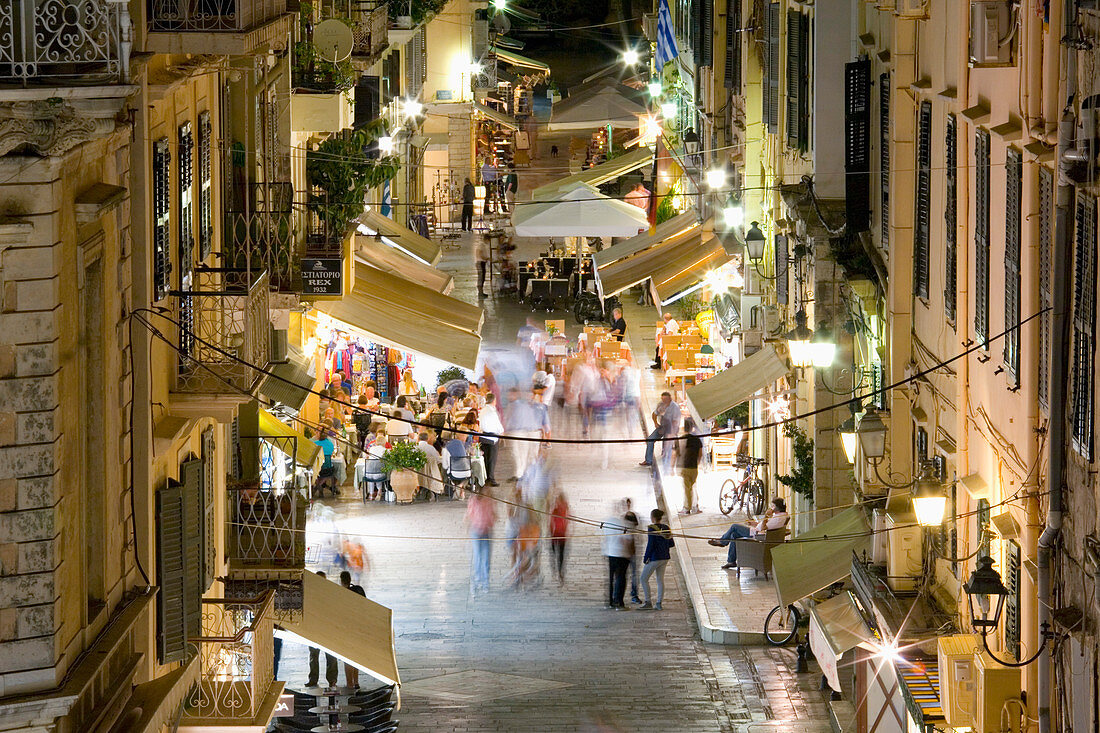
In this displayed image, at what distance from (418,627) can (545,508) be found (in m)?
4.79

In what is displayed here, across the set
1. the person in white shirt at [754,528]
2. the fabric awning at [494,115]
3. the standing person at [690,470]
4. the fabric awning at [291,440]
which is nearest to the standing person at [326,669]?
the fabric awning at [291,440]

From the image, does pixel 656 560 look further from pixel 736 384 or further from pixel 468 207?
pixel 468 207

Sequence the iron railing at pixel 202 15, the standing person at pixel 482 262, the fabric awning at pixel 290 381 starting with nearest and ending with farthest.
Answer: the iron railing at pixel 202 15 < the fabric awning at pixel 290 381 < the standing person at pixel 482 262

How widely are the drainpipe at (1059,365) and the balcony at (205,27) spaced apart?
603 centimetres

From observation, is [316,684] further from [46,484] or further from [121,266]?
[46,484]

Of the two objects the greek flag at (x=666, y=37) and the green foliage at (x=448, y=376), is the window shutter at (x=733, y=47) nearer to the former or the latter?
the green foliage at (x=448, y=376)

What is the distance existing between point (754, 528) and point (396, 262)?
890 cm

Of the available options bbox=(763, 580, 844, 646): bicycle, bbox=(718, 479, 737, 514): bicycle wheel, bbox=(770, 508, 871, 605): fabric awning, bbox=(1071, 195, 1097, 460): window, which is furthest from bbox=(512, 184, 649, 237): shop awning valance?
bbox=(1071, 195, 1097, 460): window

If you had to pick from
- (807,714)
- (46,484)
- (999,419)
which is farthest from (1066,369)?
(807,714)

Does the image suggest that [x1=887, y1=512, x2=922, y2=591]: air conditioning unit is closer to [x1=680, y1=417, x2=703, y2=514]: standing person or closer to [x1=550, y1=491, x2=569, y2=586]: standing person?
[x1=550, y1=491, x2=569, y2=586]: standing person

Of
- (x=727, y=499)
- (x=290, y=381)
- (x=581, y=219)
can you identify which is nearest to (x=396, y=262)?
(x=581, y=219)

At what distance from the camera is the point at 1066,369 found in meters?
11.4

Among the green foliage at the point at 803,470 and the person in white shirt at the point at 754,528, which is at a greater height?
the green foliage at the point at 803,470

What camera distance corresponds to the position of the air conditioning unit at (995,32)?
511 inches
